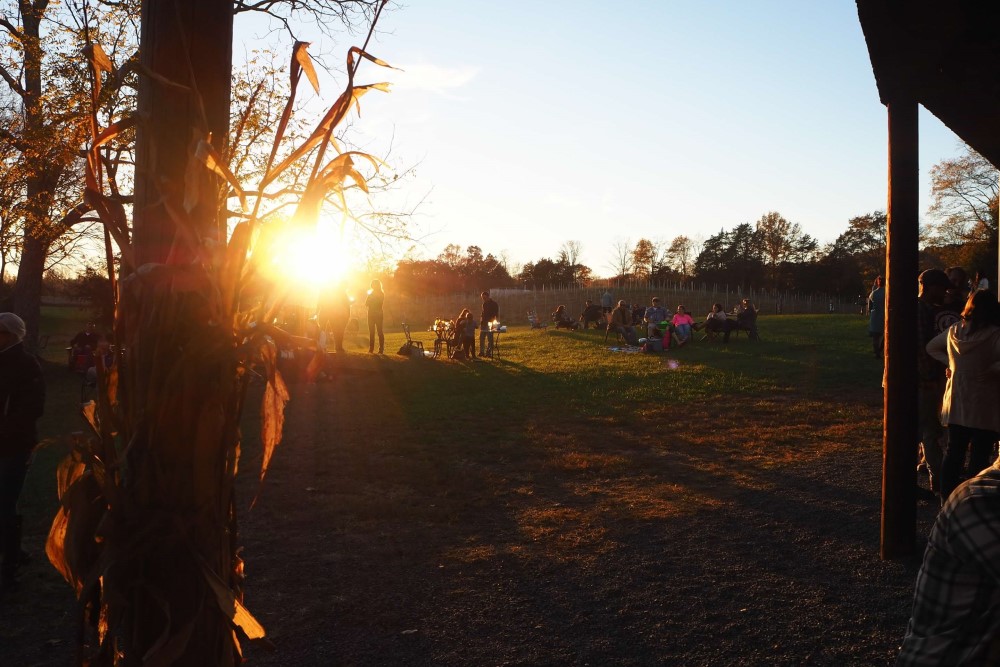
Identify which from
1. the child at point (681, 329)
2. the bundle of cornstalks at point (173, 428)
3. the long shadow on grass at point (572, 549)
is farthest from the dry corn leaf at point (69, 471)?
the child at point (681, 329)

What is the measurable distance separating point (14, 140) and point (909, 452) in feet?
53.6

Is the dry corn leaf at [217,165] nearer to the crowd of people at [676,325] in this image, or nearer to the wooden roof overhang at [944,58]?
the wooden roof overhang at [944,58]

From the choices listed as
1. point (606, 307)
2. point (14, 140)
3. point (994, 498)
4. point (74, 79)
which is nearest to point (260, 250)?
point (994, 498)

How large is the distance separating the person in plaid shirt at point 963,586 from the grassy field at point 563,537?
1879 millimetres

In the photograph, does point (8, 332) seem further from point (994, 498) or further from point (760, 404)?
point (760, 404)

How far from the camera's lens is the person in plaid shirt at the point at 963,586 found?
2020 millimetres

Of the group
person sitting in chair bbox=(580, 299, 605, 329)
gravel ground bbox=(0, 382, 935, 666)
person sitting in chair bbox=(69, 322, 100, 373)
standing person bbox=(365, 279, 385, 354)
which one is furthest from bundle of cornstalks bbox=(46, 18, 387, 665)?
person sitting in chair bbox=(580, 299, 605, 329)

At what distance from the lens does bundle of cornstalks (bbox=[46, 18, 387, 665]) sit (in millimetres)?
1863

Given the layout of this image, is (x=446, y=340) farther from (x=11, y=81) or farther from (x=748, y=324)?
(x=11, y=81)

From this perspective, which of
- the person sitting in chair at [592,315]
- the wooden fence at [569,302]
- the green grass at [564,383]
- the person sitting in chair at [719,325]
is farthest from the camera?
the wooden fence at [569,302]

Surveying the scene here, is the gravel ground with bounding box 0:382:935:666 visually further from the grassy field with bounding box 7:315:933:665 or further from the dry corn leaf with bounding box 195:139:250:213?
the dry corn leaf with bounding box 195:139:250:213

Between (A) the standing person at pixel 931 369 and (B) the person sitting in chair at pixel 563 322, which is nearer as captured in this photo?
(A) the standing person at pixel 931 369

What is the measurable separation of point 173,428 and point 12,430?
3.94 meters

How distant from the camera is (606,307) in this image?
31.7 meters
